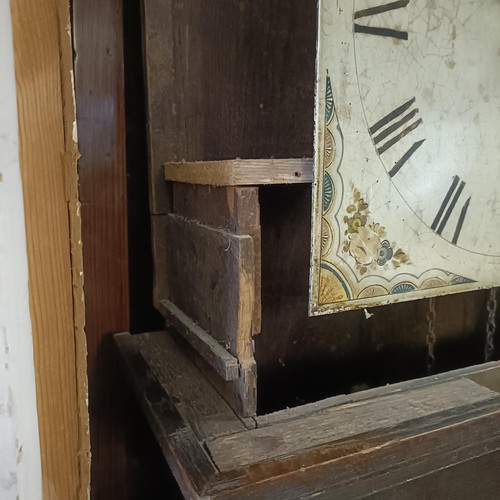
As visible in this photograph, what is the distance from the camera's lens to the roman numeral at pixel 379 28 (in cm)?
75

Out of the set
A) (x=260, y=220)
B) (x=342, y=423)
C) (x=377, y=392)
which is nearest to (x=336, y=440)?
(x=342, y=423)

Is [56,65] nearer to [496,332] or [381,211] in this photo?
[381,211]

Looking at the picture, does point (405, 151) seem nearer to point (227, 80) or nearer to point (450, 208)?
point (450, 208)

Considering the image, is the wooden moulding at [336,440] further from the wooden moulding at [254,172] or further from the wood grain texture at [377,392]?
the wooden moulding at [254,172]

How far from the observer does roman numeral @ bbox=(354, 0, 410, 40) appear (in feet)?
2.46

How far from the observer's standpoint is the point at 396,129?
31.6 inches

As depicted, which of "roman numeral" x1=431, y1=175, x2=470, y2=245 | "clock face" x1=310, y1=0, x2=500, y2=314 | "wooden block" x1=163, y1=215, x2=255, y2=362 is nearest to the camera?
"wooden block" x1=163, y1=215, x2=255, y2=362

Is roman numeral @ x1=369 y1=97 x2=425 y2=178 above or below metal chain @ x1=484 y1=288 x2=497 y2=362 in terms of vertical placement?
above

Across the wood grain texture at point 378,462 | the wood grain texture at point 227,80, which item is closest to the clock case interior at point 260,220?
the wood grain texture at point 227,80

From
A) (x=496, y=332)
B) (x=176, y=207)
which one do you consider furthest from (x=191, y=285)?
(x=496, y=332)

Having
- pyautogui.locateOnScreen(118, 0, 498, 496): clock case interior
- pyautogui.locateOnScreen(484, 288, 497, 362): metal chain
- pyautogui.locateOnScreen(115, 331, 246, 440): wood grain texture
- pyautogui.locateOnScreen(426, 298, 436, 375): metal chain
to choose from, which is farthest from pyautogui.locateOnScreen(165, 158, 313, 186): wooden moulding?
pyautogui.locateOnScreen(484, 288, 497, 362): metal chain

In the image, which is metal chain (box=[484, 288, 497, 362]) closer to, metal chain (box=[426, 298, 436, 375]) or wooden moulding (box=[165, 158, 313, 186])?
metal chain (box=[426, 298, 436, 375])

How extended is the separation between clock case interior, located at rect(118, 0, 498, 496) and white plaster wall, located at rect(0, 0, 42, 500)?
22 cm

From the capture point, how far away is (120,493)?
0.88 m
